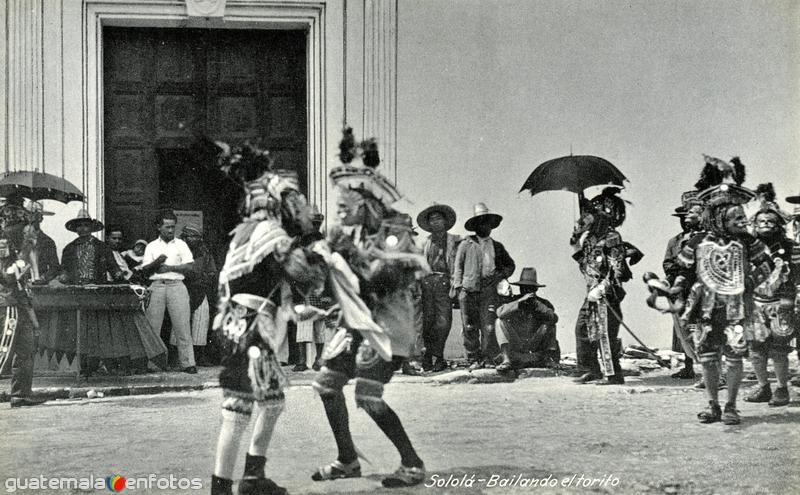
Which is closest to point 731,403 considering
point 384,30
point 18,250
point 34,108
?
point 384,30

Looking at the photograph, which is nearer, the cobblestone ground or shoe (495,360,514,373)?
the cobblestone ground

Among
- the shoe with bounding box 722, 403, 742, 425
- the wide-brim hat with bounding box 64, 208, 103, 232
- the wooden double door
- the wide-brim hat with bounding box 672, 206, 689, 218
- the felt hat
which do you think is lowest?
the shoe with bounding box 722, 403, 742, 425

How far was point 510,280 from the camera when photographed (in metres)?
9.30

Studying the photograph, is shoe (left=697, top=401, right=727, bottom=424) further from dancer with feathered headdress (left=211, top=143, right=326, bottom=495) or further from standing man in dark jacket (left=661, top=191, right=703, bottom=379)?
dancer with feathered headdress (left=211, top=143, right=326, bottom=495)

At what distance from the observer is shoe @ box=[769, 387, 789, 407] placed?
291 inches

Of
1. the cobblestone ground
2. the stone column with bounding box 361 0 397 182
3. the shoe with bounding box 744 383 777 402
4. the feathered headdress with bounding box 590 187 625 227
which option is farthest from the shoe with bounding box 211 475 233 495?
the feathered headdress with bounding box 590 187 625 227

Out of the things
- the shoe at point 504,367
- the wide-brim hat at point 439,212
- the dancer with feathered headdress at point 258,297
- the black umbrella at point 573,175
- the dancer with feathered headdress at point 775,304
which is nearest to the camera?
the dancer with feathered headdress at point 258,297

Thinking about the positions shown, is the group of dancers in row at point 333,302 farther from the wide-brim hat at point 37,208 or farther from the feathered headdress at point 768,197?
the wide-brim hat at point 37,208

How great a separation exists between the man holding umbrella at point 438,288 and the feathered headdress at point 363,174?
2732mm

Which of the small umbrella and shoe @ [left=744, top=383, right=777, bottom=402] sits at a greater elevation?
the small umbrella

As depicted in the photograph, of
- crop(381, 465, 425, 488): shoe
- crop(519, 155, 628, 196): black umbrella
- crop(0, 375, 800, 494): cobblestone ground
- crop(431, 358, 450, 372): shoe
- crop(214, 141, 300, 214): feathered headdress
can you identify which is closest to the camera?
crop(214, 141, 300, 214): feathered headdress

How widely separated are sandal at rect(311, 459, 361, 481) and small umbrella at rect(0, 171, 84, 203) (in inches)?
152

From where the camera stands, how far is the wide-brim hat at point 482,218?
8.21m

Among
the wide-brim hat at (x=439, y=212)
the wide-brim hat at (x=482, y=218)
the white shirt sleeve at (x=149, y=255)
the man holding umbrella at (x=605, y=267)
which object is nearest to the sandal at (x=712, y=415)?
the man holding umbrella at (x=605, y=267)
